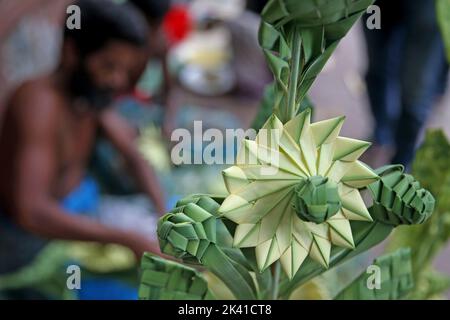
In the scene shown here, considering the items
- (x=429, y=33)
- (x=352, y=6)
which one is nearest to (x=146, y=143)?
(x=429, y=33)

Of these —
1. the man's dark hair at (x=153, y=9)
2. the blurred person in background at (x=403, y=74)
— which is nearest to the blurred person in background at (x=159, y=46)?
the man's dark hair at (x=153, y=9)

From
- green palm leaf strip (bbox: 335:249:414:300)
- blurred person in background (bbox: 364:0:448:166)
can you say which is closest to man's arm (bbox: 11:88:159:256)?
blurred person in background (bbox: 364:0:448:166)

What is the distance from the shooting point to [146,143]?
1.15m

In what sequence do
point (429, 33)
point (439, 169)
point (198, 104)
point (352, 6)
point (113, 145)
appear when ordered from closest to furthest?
point (352, 6), point (439, 169), point (429, 33), point (113, 145), point (198, 104)

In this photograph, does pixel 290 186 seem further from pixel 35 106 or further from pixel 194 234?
pixel 35 106

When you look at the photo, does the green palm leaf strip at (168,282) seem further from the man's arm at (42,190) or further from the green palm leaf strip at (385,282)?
the man's arm at (42,190)

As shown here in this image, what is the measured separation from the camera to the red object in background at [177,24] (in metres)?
1.22

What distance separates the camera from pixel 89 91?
98cm

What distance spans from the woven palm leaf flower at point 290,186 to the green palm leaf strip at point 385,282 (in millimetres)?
77

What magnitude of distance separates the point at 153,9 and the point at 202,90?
0.25 m

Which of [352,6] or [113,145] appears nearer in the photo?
[352,6]

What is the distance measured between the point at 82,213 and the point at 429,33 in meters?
0.53

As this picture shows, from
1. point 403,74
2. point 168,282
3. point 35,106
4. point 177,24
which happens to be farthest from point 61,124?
point 168,282
